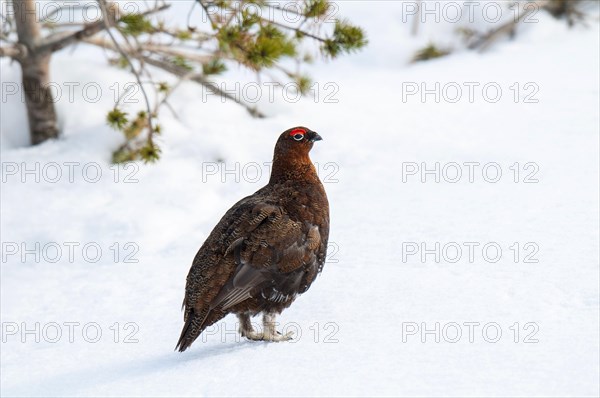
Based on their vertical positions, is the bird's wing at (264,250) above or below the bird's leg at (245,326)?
above

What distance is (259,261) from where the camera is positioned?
4.38m

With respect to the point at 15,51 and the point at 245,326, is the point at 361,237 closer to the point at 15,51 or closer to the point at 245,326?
the point at 245,326

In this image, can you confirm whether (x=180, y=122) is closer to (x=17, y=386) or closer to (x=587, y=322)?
(x=17, y=386)

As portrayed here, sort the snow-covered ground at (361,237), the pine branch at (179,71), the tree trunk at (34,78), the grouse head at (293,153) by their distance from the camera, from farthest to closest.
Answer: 1. the pine branch at (179,71)
2. the tree trunk at (34,78)
3. the grouse head at (293,153)
4. the snow-covered ground at (361,237)

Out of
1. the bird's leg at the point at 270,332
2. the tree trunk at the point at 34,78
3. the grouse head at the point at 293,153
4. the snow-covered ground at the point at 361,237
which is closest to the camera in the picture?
the snow-covered ground at the point at 361,237

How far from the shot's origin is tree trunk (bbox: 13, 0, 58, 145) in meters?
7.66

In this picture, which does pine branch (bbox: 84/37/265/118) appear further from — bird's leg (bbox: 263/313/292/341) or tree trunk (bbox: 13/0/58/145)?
bird's leg (bbox: 263/313/292/341)

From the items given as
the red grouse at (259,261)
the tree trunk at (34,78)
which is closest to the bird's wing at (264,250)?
the red grouse at (259,261)

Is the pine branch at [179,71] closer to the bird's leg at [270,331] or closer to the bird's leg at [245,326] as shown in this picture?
the bird's leg at [245,326]

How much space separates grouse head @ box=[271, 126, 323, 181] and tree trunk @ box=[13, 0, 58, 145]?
3959mm

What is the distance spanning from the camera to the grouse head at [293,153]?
4758 millimetres

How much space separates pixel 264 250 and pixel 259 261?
7cm

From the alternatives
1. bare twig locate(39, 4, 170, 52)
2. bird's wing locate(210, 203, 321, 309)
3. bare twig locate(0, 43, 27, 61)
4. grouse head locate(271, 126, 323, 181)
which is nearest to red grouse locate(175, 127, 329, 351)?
bird's wing locate(210, 203, 321, 309)

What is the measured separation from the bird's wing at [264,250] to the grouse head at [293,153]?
346 millimetres
